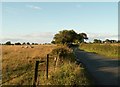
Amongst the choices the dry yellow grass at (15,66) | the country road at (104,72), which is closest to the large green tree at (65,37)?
the dry yellow grass at (15,66)

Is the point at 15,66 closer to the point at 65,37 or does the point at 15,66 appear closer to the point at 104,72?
the point at 104,72

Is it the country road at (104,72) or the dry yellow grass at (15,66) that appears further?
the dry yellow grass at (15,66)

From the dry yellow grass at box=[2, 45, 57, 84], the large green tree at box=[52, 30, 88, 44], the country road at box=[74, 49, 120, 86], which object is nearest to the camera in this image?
the country road at box=[74, 49, 120, 86]

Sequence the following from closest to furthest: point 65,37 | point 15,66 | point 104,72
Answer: point 104,72
point 15,66
point 65,37

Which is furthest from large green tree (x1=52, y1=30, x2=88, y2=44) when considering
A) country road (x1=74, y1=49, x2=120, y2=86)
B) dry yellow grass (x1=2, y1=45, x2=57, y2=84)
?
country road (x1=74, y1=49, x2=120, y2=86)

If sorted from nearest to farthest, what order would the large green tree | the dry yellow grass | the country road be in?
the country road → the dry yellow grass → the large green tree

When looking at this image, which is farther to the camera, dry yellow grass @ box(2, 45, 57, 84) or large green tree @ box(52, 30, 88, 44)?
large green tree @ box(52, 30, 88, 44)

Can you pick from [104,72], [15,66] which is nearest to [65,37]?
[15,66]

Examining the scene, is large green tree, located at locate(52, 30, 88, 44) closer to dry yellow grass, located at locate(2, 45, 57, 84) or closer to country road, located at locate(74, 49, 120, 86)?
dry yellow grass, located at locate(2, 45, 57, 84)

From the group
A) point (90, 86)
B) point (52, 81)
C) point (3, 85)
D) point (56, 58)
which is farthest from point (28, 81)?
point (56, 58)

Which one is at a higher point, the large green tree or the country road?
the large green tree

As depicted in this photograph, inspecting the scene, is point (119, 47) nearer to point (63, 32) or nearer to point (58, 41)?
point (58, 41)

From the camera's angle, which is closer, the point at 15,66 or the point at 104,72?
the point at 104,72

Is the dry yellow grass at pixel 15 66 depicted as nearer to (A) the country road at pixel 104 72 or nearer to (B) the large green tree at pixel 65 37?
(A) the country road at pixel 104 72
